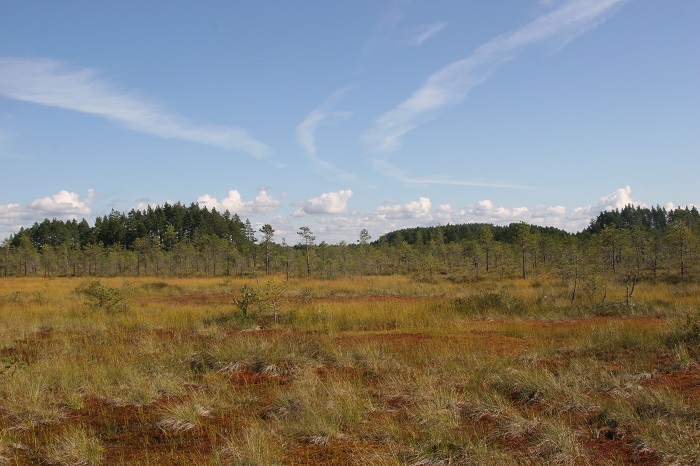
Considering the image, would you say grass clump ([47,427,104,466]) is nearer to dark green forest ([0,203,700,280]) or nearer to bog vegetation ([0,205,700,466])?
bog vegetation ([0,205,700,466])

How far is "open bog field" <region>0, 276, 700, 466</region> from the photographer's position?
4.61 metres

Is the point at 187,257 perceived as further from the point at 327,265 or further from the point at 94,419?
the point at 94,419

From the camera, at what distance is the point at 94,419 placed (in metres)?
6.04

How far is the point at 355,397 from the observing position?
240 inches

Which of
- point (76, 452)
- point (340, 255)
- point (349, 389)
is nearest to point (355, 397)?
point (349, 389)

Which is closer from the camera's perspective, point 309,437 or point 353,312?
point 309,437

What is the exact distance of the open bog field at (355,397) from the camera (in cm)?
461

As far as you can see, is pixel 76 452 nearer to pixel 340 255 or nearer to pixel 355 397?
pixel 355 397

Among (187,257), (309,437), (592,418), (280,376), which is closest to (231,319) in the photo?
(280,376)

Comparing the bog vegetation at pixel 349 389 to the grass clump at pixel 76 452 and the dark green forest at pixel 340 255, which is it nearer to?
the grass clump at pixel 76 452

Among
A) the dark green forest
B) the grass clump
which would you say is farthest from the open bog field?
the dark green forest

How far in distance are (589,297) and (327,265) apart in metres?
35.4

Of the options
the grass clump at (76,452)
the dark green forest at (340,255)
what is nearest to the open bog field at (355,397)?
the grass clump at (76,452)

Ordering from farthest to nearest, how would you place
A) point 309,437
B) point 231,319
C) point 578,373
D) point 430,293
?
point 430,293 → point 231,319 → point 578,373 → point 309,437
